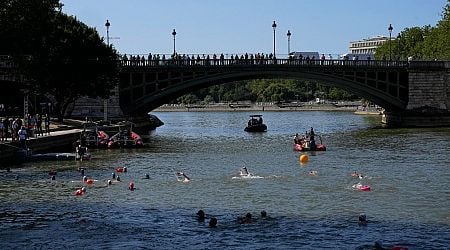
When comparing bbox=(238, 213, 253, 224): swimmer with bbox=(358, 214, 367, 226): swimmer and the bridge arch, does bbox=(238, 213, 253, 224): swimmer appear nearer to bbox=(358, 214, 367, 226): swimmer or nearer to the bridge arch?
bbox=(358, 214, 367, 226): swimmer

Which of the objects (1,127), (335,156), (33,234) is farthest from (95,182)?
(335,156)

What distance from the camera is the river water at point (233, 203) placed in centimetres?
2912

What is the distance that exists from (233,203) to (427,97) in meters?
72.2

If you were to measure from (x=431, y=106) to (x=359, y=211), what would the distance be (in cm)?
7335

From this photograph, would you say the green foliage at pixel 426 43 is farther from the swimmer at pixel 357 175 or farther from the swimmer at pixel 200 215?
the swimmer at pixel 200 215

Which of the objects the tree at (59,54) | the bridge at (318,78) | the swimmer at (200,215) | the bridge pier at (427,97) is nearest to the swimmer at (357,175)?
the swimmer at (200,215)

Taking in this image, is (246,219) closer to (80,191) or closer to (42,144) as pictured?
(80,191)

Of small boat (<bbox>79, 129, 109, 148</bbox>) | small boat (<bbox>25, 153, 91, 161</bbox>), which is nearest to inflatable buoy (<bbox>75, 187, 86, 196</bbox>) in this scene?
small boat (<bbox>25, 153, 91, 161</bbox>)

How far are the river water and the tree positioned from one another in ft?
59.2

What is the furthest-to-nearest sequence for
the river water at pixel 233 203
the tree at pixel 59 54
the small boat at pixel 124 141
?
the tree at pixel 59 54 < the small boat at pixel 124 141 < the river water at pixel 233 203

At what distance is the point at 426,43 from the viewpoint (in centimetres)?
13975

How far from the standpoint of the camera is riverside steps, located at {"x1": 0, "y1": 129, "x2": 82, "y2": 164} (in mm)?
55850

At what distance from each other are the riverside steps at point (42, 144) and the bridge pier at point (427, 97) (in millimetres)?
45063

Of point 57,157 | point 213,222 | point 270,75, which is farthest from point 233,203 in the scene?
point 270,75
